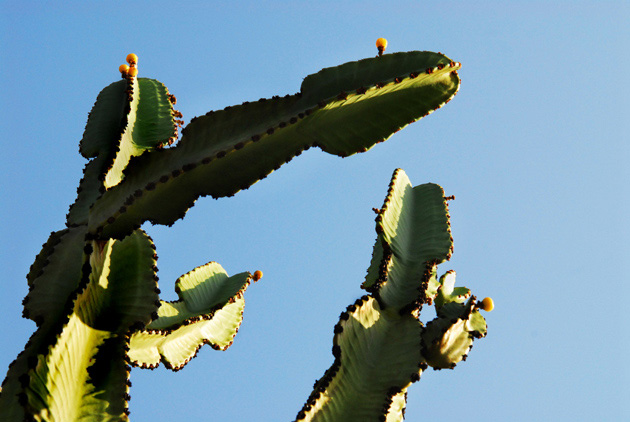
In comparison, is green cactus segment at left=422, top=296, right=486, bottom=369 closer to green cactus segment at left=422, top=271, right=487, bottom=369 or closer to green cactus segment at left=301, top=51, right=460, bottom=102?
green cactus segment at left=422, top=271, right=487, bottom=369

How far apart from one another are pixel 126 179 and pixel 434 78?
1.42 meters

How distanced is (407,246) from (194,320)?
1215 mm

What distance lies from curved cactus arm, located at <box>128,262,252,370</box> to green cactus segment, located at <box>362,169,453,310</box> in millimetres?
1008

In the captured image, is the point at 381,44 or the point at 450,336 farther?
the point at 381,44

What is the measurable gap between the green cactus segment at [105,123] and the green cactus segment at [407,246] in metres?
1.40

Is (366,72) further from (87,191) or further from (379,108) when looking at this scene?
(87,191)

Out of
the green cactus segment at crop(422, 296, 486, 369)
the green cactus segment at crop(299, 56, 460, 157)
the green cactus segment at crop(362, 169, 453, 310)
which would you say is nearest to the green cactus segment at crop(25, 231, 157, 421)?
the green cactus segment at crop(299, 56, 460, 157)

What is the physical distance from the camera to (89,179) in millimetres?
3152

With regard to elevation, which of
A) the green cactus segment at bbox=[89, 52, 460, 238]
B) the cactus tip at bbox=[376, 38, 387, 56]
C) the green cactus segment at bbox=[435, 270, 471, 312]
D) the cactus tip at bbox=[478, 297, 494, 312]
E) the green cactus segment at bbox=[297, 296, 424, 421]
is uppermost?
the cactus tip at bbox=[376, 38, 387, 56]

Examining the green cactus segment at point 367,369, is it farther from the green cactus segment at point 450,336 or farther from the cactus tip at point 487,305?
the cactus tip at point 487,305

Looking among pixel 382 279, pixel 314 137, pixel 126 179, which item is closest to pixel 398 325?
pixel 382 279

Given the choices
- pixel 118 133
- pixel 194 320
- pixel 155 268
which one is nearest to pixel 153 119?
pixel 118 133

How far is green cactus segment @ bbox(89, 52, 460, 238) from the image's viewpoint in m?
2.54

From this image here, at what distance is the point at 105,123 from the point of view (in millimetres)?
3180
